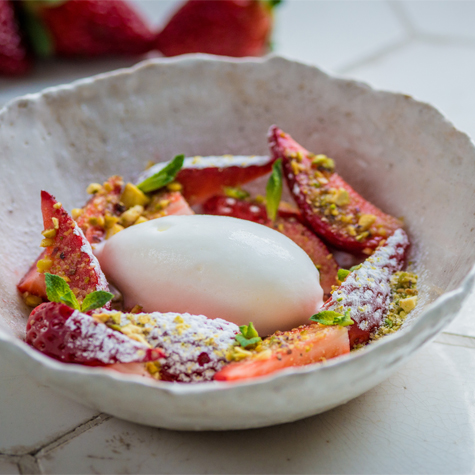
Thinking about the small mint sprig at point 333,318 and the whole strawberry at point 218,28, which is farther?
the whole strawberry at point 218,28

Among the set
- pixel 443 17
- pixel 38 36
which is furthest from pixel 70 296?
pixel 443 17

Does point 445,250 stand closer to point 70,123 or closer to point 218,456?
point 218,456

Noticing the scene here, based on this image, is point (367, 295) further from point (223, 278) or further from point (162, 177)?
point (162, 177)

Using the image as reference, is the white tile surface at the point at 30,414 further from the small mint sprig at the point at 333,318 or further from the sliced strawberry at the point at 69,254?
the small mint sprig at the point at 333,318

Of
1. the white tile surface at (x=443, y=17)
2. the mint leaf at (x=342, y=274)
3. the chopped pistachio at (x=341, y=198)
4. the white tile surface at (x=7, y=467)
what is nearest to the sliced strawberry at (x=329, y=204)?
the chopped pistachio at (x=341, y=198)

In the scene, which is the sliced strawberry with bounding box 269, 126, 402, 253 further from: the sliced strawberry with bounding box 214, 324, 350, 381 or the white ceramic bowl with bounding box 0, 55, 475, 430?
the sliced strawberry with bounding box 214, 324, 350, 381
